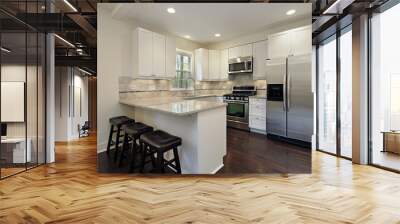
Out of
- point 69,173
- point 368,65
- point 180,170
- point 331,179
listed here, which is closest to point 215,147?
point 180,170

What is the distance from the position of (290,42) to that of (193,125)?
1.59 metres

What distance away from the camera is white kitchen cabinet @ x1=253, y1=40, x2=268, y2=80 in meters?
3.46

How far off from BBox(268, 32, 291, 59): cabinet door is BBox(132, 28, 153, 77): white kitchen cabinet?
153 centimetres

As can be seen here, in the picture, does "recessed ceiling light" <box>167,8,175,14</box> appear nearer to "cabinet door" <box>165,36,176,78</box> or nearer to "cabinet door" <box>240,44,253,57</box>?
"cabinet door" <box>165,36,176,78</box>

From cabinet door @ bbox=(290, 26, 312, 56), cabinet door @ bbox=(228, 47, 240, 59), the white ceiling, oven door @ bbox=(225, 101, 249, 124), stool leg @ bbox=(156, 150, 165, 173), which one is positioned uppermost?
the white ceiling

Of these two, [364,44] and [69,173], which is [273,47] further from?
[69,173]

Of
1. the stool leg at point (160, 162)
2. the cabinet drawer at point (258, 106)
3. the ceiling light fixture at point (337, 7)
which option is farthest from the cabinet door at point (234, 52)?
the stool leg at point (160, 162)

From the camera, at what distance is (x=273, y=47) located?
3.43 m

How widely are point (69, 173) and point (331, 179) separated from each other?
3.58 metres

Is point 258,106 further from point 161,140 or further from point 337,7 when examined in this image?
point 337,7

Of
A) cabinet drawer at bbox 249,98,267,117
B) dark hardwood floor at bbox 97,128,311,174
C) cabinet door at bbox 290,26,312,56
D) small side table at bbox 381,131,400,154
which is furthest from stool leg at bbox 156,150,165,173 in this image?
small side table at bbox 381,131,400,154

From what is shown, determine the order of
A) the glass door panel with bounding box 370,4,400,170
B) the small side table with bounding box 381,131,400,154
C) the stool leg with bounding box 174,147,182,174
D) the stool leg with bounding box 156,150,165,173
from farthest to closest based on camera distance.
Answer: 1. the small side table with bounding box 381,131,400,154
2. the glass door panel with bounding box 370,4,400,170
3. the stool leg with bounding box 174,147,182,174
4. the stool leg with bounding box 156,150,165,173

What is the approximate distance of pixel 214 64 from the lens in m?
3.61

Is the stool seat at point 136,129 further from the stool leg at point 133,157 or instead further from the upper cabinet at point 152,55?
the upper cabinet at point 152,55
